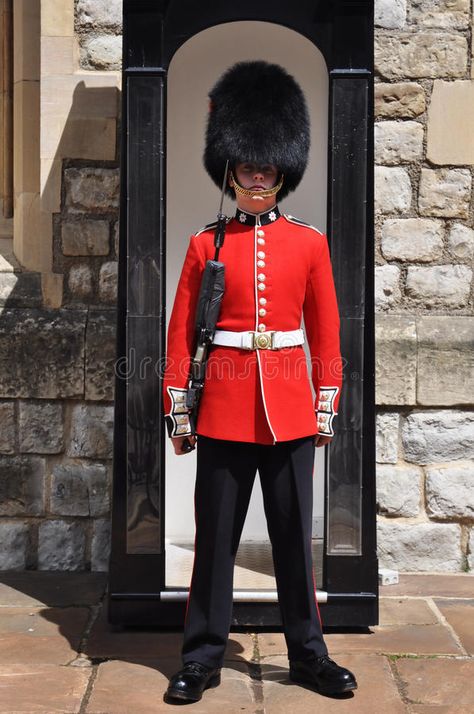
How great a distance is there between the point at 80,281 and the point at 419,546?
1.63 metres

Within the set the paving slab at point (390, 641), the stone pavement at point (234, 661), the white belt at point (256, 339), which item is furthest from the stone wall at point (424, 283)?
the white belt at point (256, 339)

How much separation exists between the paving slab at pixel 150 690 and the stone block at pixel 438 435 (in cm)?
124

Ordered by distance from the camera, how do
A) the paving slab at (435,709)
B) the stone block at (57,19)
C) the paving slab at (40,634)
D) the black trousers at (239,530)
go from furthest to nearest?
the stone block at (57,19) < the paving slab at (40,634) < the black trousers at (239,530) < the paving slab at (435,709)

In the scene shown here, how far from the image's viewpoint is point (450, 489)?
3.90 m

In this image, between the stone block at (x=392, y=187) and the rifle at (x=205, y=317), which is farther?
the stone block at (x=392, y=187)

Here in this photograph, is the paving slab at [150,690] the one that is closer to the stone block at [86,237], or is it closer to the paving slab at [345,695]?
the paving slab at [345,695]

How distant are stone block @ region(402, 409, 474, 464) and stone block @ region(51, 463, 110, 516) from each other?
3.79 feet

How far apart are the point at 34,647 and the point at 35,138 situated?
1.97m

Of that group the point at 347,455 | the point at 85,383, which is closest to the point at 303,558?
the point at 347,455

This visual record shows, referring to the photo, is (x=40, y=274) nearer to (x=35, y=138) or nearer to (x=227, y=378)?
(x=35, y=138)

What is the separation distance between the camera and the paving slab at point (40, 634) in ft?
10.1

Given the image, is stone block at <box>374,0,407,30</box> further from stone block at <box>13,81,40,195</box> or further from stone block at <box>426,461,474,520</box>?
stone block at <box>426,461,474,520</box>

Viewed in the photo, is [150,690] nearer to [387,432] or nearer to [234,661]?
[234,661]

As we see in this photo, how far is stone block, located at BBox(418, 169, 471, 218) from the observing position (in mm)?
3902
